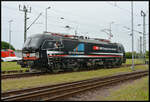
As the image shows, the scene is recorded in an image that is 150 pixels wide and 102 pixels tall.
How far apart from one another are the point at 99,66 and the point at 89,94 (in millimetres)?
16690

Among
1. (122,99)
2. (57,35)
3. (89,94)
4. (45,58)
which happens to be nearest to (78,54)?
(57,35)

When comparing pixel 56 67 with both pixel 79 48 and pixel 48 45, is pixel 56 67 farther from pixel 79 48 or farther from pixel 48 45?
pixel 79 48

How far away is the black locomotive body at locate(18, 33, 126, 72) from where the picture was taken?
17.5 metres

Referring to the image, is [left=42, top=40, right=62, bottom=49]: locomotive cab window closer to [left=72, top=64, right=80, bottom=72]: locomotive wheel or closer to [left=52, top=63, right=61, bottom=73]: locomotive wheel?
[left=52, top=63, right=61, bottom=73]: locomotive wheel

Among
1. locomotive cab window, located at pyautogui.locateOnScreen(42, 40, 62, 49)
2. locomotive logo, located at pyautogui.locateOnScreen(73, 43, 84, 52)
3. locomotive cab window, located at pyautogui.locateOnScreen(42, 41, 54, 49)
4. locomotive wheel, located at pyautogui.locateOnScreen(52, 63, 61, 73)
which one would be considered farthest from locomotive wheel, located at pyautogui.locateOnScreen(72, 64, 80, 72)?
locomotive cab window, located at pyautogui.locateOnScreen(42, 41, 54, 49)

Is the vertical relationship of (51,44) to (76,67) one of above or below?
above

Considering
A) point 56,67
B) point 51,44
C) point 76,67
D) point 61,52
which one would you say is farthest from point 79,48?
point 51,44

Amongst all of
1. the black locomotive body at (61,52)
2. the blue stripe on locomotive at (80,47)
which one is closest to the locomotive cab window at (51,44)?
the black locomotive body at (61,52)

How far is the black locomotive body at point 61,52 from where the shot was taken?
17.5 metres

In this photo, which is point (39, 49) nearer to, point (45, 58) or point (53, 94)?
point (45, 58)

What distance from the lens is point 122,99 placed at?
812 centimetres

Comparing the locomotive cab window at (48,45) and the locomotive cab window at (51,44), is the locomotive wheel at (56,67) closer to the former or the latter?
the locomotive cab window at (51,44)

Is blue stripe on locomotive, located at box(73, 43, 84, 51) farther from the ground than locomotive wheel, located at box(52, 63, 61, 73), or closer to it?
farther from the ground

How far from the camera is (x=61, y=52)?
62.0 feet
